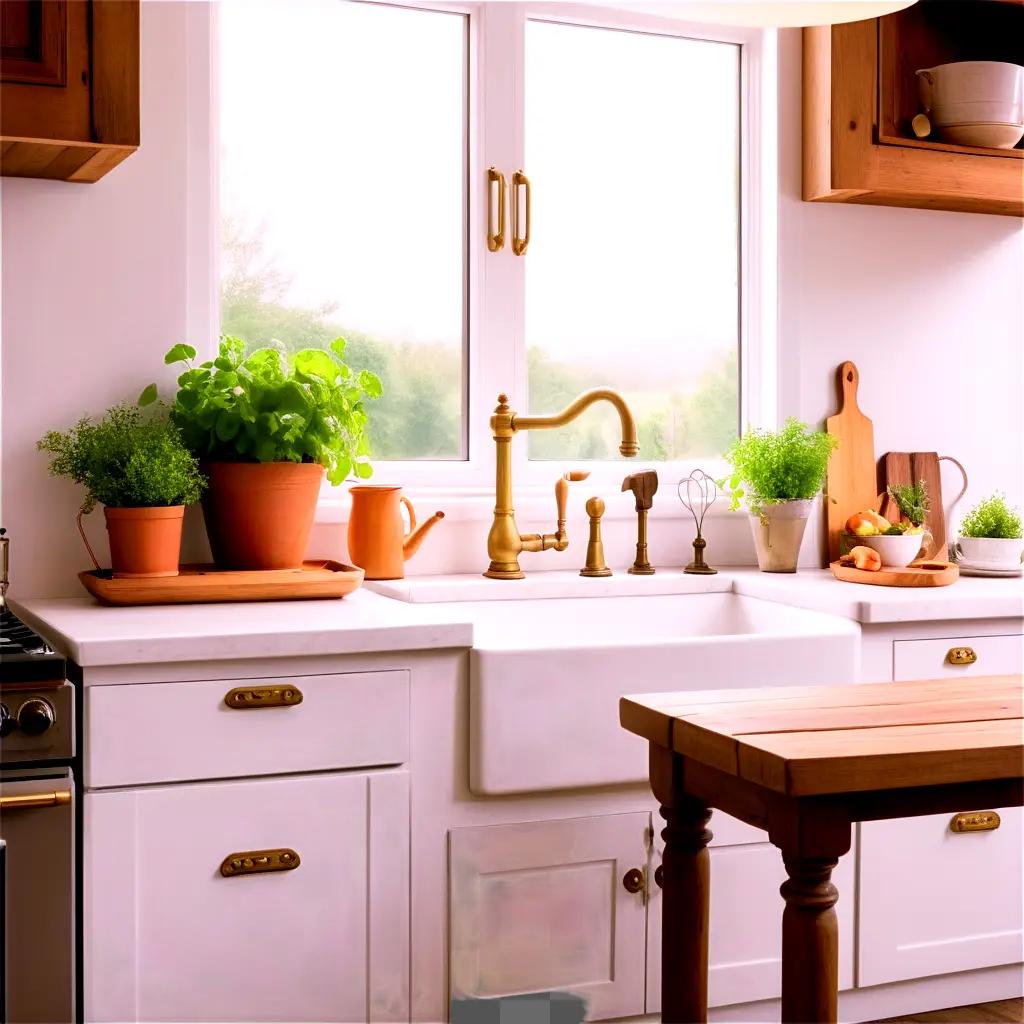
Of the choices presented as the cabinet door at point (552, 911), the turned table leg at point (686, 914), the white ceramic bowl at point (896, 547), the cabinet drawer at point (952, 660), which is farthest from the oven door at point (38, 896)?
the white ceramic bowl at point (896, 547)

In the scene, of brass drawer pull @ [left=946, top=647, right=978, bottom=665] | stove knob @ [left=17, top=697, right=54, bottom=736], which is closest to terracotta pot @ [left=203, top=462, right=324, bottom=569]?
stove knob @ [left=17, top=697, right=54, bottom=736]

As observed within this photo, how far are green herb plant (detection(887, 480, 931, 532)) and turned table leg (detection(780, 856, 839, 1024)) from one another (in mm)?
1749

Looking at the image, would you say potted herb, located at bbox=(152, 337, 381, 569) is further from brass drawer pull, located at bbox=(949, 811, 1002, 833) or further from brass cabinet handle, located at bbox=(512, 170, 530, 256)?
brass drawer pull, located at bbox=(949, 811, 1002, 833)

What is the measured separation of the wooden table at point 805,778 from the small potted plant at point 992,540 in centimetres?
121

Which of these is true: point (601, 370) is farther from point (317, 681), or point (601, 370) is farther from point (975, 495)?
point (317, 681)

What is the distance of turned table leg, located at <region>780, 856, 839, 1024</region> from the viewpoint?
61.8 inches

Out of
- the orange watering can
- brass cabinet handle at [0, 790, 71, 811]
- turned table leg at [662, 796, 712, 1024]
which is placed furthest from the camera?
the orange watering can

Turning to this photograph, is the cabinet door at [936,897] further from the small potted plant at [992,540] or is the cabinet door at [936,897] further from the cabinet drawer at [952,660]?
the small potted plant at [992,540]

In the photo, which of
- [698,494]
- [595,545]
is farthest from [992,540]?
[595,545]

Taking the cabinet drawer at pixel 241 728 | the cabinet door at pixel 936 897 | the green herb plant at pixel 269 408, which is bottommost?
the cabinet door at pixel 936 897

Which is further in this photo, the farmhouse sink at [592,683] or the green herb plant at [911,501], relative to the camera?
the green herb plant at [911,501]

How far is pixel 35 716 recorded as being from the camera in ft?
5.82

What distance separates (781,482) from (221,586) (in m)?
1.30

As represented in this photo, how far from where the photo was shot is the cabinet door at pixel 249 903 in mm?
1898
